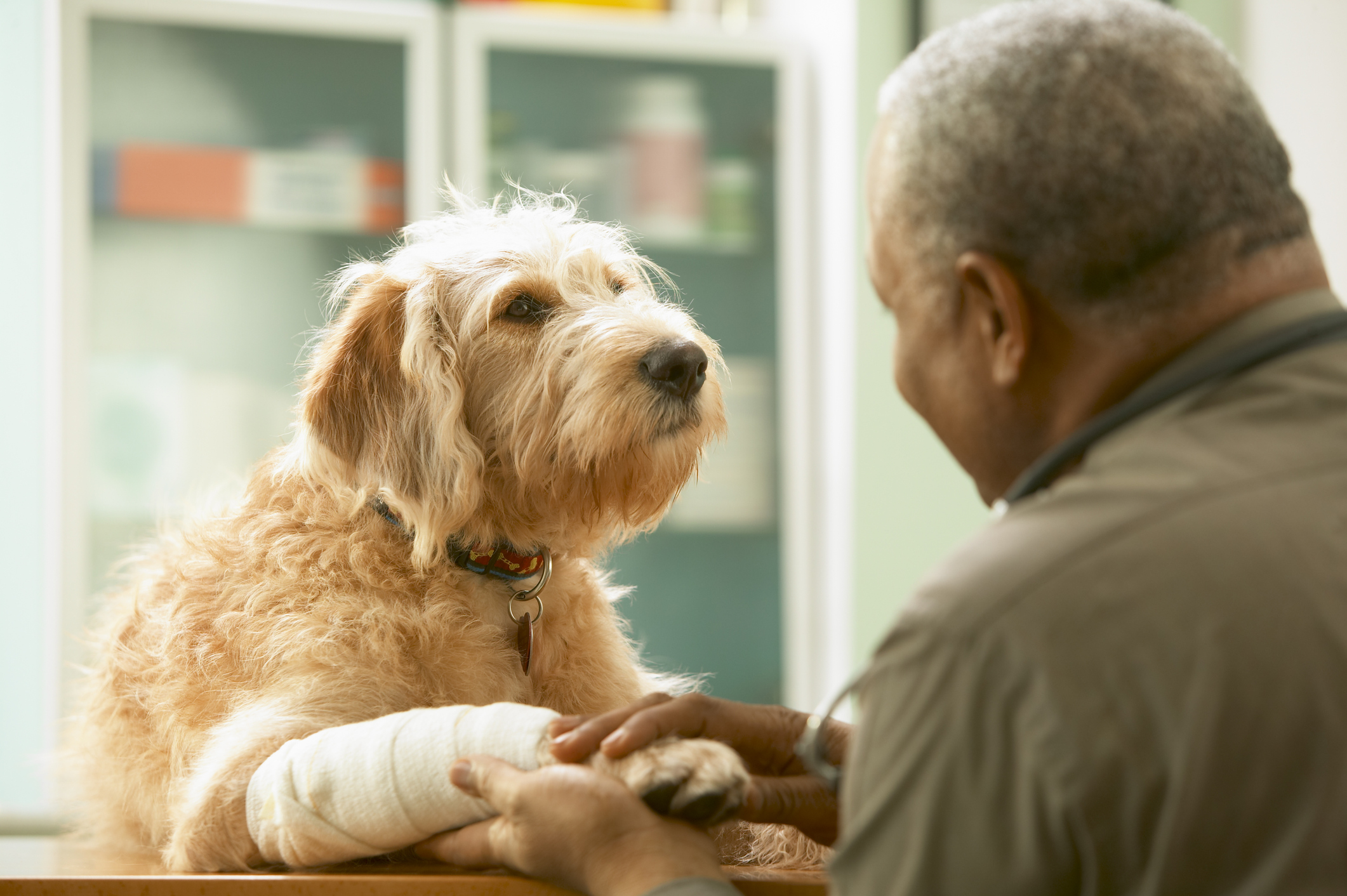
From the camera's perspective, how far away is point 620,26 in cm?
310

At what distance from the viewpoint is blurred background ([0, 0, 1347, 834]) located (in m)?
2.72

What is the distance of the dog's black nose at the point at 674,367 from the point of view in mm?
1296

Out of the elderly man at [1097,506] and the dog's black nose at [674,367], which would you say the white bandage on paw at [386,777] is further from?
the dog's black nose at [674,367]

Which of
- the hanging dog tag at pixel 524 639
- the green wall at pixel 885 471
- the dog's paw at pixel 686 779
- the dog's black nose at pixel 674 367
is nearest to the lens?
the dog's paw at pixel 686 779

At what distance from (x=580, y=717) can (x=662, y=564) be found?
8.21 feet

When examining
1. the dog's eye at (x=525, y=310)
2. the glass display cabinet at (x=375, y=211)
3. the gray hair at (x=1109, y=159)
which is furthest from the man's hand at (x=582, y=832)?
the glass display cabinet at (x=375, y=211)

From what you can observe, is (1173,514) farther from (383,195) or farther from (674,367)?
(383,195)

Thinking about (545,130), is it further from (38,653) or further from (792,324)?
(38,653)

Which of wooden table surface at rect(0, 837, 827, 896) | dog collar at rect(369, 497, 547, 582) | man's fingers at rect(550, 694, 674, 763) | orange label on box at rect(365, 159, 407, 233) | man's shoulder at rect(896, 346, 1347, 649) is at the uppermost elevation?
orange label on box at rect(365, 159, 407, 233)

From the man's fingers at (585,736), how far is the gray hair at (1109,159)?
1.42 ft

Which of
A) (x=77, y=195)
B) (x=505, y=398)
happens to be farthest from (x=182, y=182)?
(x=505, y=398)

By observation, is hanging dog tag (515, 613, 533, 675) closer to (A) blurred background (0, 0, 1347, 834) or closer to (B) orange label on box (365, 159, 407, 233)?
(A) blurred background (0, 0, 1347, 834)

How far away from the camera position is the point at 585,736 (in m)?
0.86

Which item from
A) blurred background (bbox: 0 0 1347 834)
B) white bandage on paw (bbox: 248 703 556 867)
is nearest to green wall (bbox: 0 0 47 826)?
blurred background (bbox: 0 0 1347 834)
